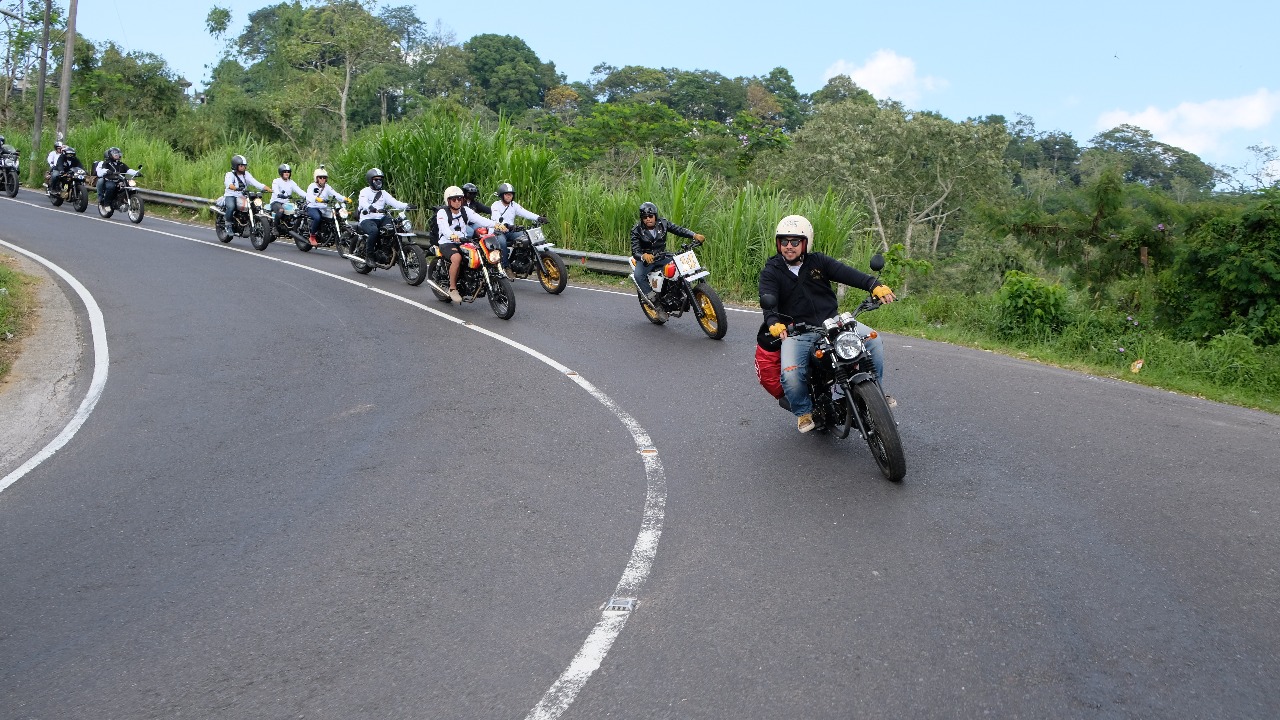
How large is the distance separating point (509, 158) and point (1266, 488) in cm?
1630

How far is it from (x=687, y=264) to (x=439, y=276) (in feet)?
14.7

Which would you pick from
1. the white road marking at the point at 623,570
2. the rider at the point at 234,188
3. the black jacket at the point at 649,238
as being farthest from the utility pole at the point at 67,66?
the black jacket at the point at 649,238

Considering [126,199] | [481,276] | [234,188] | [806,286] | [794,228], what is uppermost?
[794,228]

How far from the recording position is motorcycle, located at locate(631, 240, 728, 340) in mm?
12312

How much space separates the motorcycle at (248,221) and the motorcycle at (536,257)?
6976mm

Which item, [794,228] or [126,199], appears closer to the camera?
[794,228]

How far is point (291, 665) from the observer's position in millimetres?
4484

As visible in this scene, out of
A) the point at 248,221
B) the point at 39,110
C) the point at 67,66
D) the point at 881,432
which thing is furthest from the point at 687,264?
the point at 39,110

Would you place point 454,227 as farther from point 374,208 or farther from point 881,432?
point 881,432

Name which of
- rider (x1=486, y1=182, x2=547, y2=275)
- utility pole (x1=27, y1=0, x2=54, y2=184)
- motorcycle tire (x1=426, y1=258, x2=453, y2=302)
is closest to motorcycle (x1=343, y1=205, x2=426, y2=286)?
rider (x1=486, y1=182, x2=547, y2=275)

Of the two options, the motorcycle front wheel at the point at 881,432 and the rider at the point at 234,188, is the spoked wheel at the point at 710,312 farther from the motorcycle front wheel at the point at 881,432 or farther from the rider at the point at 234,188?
the rider at the point at 234,188

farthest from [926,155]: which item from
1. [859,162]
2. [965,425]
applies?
[965,425]

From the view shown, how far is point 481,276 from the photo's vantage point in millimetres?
→ 14367

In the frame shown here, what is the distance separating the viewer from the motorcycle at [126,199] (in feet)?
84.3
